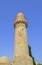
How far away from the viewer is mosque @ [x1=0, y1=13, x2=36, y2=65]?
62.8 feet

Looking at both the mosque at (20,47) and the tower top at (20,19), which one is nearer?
the mosque at (20,47)

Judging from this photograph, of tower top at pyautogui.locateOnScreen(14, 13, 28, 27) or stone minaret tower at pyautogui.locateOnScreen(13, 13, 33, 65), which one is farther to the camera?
tower top at pyautogui.locateOnScreen(14, 13, 28, 27)

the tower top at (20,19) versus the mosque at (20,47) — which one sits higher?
the tower top at (20,19)

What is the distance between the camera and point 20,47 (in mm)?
20031

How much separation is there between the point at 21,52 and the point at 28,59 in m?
1.32

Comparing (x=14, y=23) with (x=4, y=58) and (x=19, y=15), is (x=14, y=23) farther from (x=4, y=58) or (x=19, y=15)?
(x=4, y=58)

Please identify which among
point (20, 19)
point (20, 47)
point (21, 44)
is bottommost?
point (20, 47)

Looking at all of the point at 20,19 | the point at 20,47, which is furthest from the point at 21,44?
the point at 20,19

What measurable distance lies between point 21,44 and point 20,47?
1.36ft

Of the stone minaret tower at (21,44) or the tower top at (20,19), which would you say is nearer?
the stone minaret tower at (21,44)

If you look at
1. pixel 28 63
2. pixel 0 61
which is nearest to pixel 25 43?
pixel 28 63

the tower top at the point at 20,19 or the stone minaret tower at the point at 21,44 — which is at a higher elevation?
the tower top at the point at 20,19

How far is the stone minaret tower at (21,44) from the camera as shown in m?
19.1

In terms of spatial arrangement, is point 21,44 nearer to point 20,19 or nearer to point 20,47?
point 20,47
